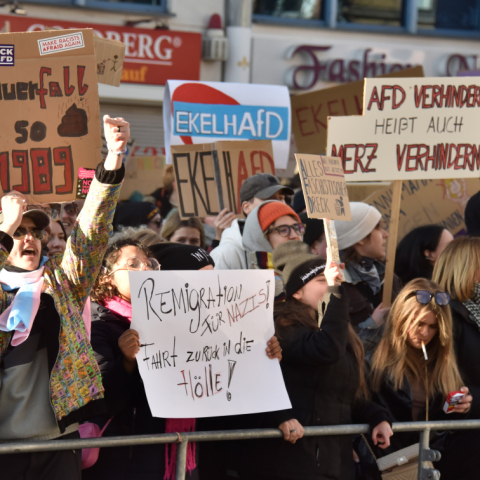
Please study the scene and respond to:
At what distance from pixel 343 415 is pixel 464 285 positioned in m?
0.98

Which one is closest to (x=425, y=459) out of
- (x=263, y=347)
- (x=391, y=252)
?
(x=263, y=347)

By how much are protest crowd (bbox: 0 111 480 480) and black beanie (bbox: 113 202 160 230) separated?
3.46 feet

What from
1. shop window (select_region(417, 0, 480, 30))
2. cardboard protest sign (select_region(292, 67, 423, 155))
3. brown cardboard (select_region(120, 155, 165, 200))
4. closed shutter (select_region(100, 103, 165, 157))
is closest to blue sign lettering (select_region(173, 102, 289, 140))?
cardboard protest sign (select_region(292, 67, 423, 155))

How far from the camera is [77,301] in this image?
2666 mm

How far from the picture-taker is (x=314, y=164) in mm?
3461

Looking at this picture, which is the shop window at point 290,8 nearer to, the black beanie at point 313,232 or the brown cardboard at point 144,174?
the brown cardboard at point 144,174

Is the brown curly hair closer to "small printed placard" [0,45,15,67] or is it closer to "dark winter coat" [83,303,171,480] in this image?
"dark winter coat" [83,303,171,480]

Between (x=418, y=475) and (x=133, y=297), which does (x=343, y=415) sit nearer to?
(x=418, y=475)

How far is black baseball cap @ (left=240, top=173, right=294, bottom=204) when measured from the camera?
441cm

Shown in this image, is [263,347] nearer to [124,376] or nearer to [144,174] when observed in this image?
[124,376]

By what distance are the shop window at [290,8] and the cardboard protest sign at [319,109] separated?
5.45m

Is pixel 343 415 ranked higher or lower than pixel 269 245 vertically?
lower

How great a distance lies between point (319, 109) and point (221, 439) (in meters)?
4.08

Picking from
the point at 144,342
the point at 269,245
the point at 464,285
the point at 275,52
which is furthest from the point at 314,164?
the point at 275,52
